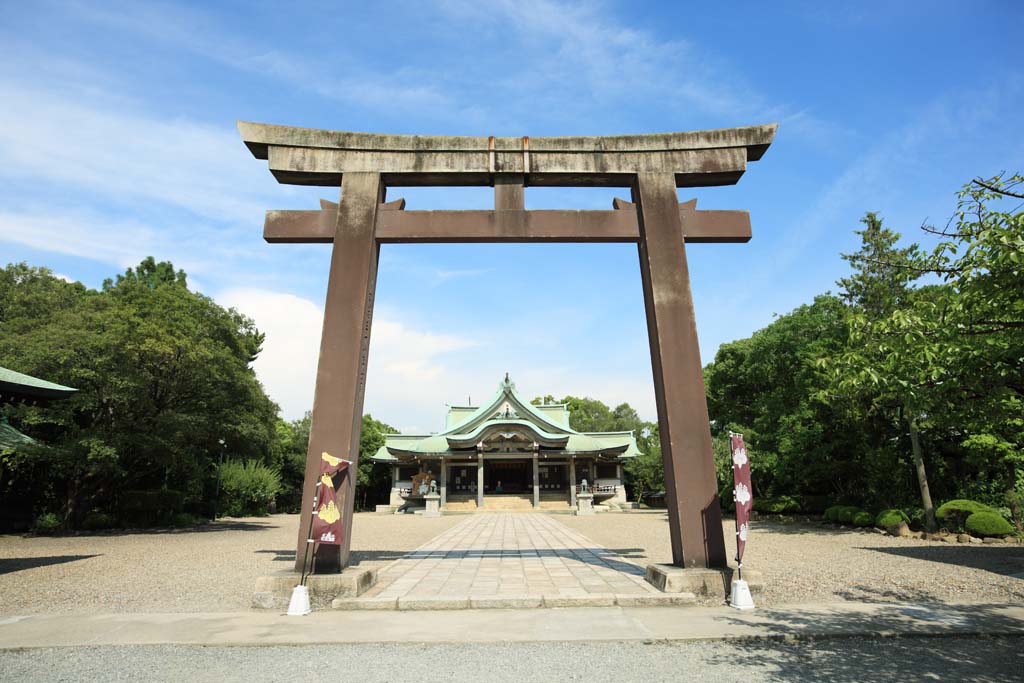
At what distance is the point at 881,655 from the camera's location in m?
4.48

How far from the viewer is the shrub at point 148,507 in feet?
65.1

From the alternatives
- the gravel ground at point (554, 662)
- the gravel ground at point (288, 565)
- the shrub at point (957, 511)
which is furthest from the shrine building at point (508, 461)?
the gravel ground at point (554, 662)

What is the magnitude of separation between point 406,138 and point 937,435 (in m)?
18.1

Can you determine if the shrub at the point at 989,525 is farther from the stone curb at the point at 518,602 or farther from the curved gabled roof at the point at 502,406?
the curved gabled roof at the point at 502,406

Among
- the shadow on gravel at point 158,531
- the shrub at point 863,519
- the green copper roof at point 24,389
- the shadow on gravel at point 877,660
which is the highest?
the green copper roof at point 24,389

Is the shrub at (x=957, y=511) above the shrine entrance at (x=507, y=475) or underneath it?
underneath

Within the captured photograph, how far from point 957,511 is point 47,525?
26.5 metres

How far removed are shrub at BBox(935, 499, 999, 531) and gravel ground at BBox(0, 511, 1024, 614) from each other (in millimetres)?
1511

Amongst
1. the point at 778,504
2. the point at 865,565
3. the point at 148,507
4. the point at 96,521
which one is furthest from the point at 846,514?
the point at 96,521

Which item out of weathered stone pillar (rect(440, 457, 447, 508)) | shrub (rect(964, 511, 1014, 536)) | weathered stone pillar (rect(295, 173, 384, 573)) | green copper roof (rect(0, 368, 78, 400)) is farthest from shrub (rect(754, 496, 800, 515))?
green copper roof (rect(0, 368, 78, 400))

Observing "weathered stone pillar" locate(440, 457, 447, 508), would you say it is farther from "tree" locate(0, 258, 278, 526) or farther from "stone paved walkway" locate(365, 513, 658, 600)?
"stone paved walkway" locate(365, 513, 658, 600)

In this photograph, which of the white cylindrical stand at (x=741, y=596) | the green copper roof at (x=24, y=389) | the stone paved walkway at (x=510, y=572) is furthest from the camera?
the green copper roof at (x=24, y=389)

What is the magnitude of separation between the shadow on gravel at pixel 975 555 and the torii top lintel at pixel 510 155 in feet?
27.8

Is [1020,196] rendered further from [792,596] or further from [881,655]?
[792,596]
